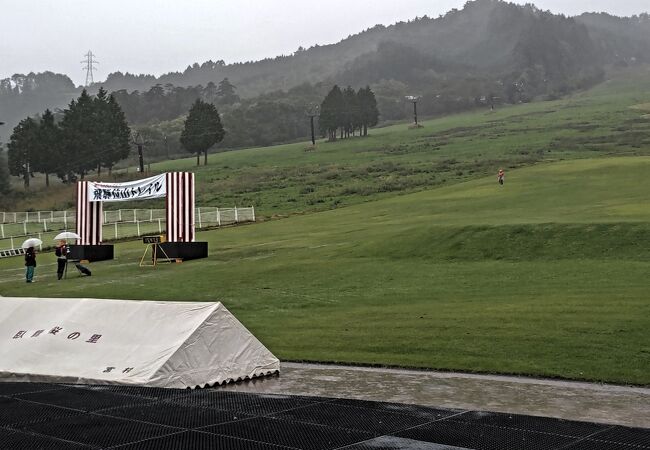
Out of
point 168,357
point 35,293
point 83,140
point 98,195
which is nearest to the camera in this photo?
point 168,357

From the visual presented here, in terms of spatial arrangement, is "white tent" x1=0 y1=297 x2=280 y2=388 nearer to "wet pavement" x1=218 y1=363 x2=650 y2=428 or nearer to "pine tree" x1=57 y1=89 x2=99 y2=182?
"wet pavement" x1=218 y1=363 x2=650 y2=428

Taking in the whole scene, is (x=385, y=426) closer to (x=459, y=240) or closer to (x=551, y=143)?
(x=459, y=240)

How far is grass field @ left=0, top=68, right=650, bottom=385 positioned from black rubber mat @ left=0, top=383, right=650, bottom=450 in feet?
14.2

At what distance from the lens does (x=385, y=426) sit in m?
7.89

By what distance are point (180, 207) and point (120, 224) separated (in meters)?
27.5

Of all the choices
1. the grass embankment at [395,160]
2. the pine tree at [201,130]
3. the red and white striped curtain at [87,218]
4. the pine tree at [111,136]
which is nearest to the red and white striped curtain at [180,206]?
the red and white striped curtain at [87,218]

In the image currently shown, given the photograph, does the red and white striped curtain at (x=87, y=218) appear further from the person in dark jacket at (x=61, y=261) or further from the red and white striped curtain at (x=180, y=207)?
the person in dark jacket at (x=61, y=261)

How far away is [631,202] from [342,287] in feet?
66.7

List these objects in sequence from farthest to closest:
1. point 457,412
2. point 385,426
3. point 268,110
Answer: point 268,110 < point 457,412 < point 385,426


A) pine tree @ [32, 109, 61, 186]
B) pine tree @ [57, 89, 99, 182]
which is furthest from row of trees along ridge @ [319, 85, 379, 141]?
pine tree @ [32, 109, 61, 186]

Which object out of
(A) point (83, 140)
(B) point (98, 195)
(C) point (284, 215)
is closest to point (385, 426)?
(B) point (98, 195)

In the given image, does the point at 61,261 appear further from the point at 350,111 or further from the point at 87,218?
the point at 350,111

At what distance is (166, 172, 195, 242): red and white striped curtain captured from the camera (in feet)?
109

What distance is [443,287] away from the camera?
2114 cm
